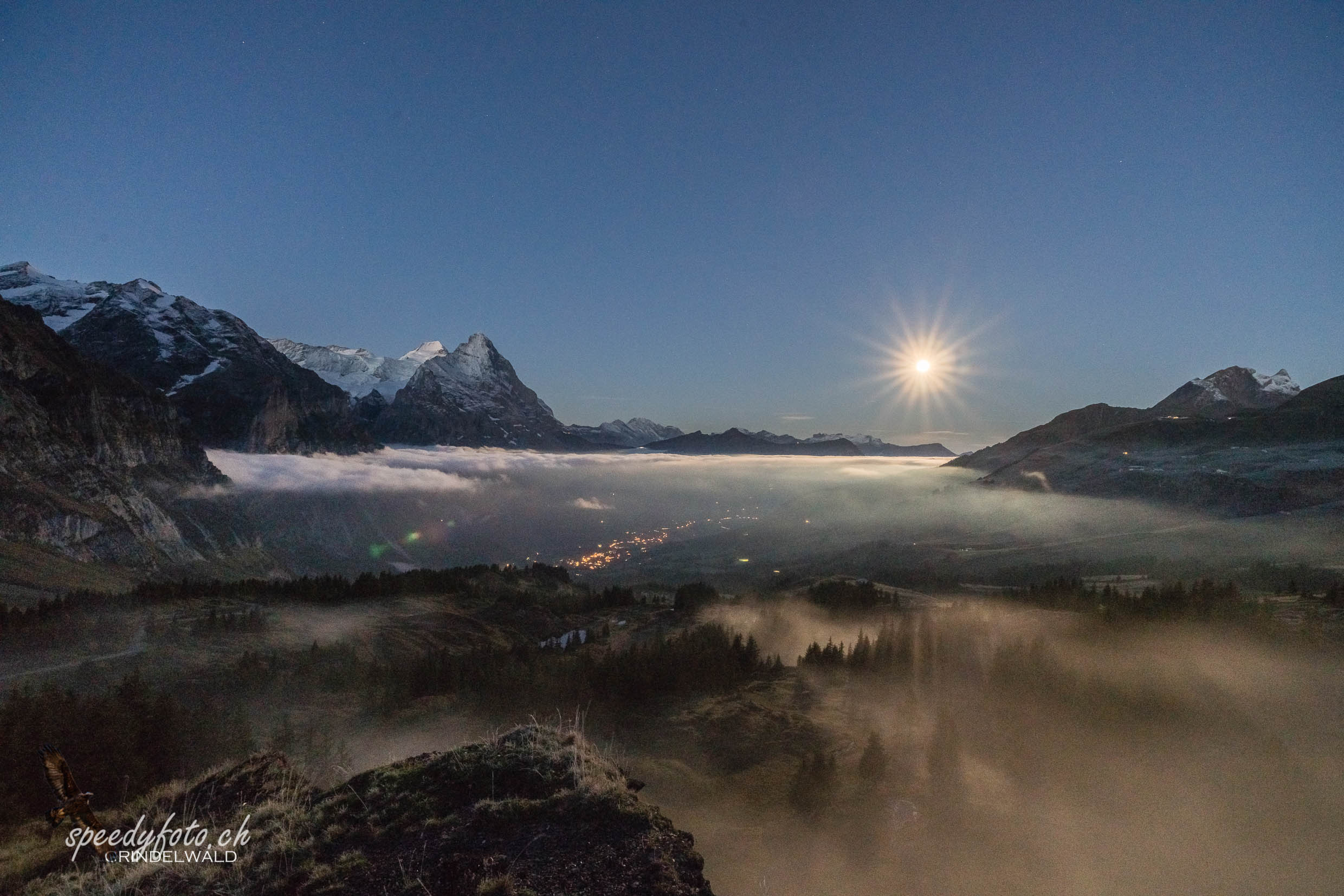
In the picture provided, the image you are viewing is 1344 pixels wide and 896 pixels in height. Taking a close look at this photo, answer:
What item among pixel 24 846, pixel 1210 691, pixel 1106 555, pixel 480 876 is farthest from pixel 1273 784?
pixel 1106 555

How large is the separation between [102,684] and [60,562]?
129057 millimetres

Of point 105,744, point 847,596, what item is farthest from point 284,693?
point 847,596

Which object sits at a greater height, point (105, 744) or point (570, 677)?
point (105, 744)

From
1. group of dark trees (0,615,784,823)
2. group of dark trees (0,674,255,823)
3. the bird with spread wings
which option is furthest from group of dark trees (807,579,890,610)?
the bird with spread wings

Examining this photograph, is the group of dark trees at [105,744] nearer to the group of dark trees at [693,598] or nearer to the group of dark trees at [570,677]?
the group of dark trees at [570,677]

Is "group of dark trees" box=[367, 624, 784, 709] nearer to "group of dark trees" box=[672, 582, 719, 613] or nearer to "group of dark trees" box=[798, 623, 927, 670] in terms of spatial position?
"group of dark trees" box=[798, 623, 927, 670]

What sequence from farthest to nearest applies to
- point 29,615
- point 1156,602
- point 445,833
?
point 1156,602 → point 29,615 → point 445,833

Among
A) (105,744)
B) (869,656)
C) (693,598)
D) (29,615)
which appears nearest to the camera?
(105,744)

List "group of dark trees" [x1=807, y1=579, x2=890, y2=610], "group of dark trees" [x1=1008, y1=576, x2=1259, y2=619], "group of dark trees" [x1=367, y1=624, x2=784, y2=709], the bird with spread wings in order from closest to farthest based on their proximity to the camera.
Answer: the bird with spread wings < "group of dark trees" [x1=367, y1=624, x2=784, y2=709] < "group of dark trees" [x1=1008, y1=576, x2=1259, y2=619] < "group of dark trees" [x1=807, y1=579, x2=890, y2=610]

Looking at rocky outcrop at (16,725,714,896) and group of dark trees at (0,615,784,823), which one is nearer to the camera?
rocky outcrop at (16,725,714,896)

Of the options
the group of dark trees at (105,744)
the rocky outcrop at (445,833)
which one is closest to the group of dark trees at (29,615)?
the group of dark trees at (105,744)

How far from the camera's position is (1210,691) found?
48.1 metres

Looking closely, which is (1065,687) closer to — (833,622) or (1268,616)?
(1268,616)

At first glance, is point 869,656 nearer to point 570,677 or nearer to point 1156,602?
point 570,677
